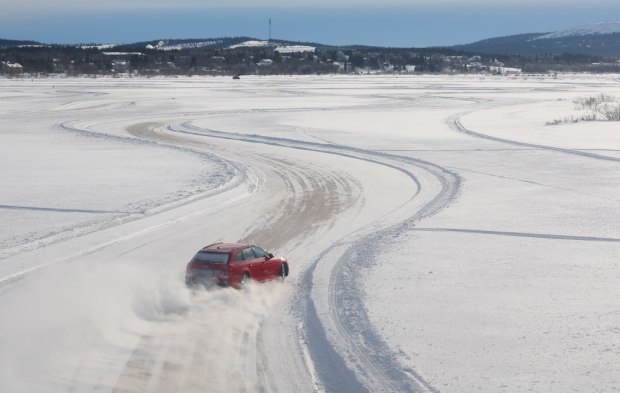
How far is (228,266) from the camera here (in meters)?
16.8

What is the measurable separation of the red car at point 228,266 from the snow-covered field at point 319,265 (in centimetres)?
32

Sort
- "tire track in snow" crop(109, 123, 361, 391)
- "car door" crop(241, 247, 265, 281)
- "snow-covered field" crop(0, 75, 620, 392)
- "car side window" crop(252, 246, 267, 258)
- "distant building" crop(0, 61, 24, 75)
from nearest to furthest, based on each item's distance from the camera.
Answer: "tire track in snow" crop(109, 123, 361, 391), "snow-covered field" crop(0, 75, 620, 392), "car door" crop(241, 247, 265, 281), "car side window" crop(252, 246, 267, 258), "distant building" crop(0, 61, 24, 75)

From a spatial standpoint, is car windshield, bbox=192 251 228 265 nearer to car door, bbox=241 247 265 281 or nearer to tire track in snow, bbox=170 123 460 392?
car door, bbox=241 247 265 281

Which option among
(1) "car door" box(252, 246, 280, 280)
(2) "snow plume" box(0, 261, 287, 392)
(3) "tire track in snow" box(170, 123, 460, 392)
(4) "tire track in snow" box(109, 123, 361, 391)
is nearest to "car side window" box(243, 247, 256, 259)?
(1) "car door" box(252, 246, 280, 280)

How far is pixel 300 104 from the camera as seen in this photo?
8081cm

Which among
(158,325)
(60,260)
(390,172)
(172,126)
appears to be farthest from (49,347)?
(172,126)

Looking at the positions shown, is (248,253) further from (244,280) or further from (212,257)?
(212,257)

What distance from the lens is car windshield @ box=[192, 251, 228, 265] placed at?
55.5 ft

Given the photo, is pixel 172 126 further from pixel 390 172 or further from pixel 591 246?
pixel 591 246

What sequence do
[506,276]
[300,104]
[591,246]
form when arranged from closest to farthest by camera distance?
1. [506,276]
2. [591,246]
3. [300,104]

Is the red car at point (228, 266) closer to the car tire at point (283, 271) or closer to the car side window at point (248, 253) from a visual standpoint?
the car side window at point (248, 253)

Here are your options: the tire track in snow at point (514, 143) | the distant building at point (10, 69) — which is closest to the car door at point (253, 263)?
the tire track in snow at point (514, 143)

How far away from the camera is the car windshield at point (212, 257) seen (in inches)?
666

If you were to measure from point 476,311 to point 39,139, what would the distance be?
38404mm
